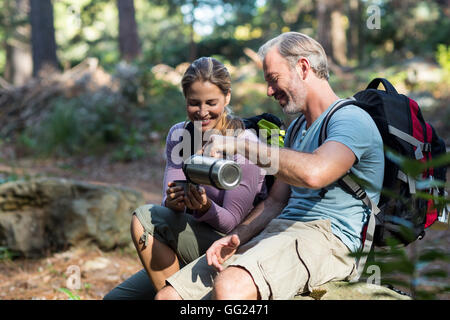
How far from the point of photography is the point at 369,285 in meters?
2.22

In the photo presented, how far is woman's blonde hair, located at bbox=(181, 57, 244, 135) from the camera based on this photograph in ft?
8.72

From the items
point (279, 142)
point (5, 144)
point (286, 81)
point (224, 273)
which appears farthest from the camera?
point (5, 144)

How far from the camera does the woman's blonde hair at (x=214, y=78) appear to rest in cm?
266

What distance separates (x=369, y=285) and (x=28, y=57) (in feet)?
69.3

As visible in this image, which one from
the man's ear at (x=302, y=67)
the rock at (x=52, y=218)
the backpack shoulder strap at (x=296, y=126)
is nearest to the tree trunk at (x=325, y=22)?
the rock at (x=52, y=218)

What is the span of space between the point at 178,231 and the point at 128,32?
42.7 ft

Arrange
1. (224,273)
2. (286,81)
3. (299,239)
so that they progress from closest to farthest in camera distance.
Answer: (224,273), (299,239), (286,81)

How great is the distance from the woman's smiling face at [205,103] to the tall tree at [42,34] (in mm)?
11959

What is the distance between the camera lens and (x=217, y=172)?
1.97 m

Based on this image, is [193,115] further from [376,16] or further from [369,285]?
[376,16]

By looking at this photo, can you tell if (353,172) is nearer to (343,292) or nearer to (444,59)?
(343,292)

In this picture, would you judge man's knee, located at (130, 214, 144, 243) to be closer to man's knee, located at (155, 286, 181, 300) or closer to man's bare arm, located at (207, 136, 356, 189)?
man's knee, located at (155, 286, 181, 300)

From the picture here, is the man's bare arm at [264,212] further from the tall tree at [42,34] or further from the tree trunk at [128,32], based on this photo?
the tall tree at [42,34]

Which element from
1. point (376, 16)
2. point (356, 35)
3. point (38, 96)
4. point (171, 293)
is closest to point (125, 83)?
point (38, 96)
